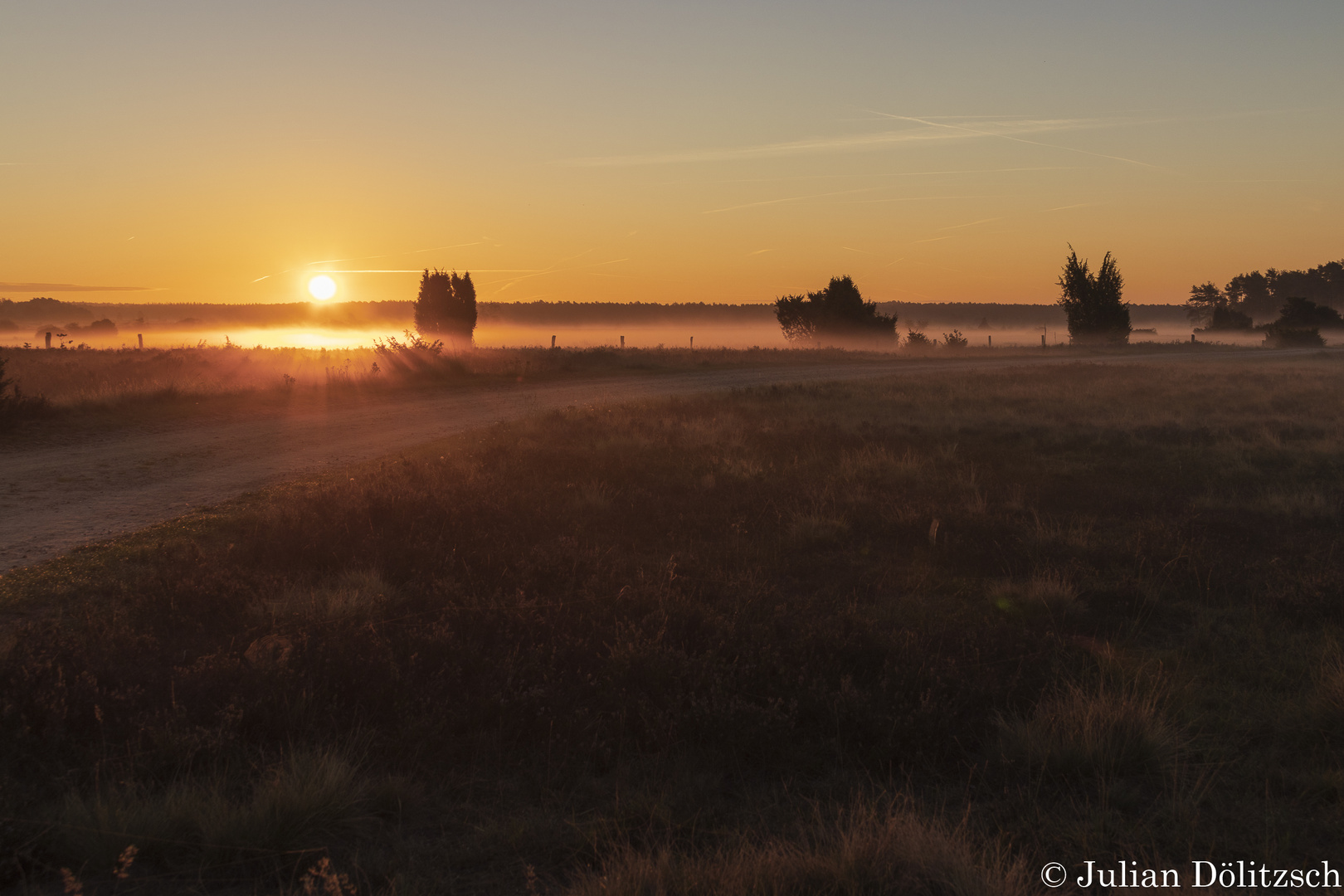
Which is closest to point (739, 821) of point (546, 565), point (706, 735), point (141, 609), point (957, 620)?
point (706, 735)

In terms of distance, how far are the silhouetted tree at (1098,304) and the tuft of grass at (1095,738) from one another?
57179 mm

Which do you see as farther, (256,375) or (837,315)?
(837,315)

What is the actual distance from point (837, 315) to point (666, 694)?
52.5m

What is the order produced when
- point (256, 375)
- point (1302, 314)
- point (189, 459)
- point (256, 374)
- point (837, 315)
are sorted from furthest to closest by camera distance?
point (1302, 314), point (837, 315), point (256, 374), point (256, 375), point (189, 459)

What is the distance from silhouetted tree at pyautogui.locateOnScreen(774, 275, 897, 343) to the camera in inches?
2137

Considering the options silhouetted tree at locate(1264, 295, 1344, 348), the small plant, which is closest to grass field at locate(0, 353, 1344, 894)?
the small plant

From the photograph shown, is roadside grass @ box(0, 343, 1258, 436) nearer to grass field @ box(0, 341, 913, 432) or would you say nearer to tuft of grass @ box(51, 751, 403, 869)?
grass field @ box(0, 341, 913, 432)

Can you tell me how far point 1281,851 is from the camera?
3.35 meters

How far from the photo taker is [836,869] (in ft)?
9.95

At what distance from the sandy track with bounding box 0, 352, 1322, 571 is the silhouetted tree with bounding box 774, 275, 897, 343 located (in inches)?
1446

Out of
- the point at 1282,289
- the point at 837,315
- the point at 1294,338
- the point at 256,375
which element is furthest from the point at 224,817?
the point at 1282,289

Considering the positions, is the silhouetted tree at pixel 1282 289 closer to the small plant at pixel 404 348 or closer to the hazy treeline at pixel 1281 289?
the hazy treeline at pixel 1281 289

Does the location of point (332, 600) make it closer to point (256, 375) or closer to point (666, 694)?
point (666, 694)

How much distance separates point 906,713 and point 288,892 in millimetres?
3179
